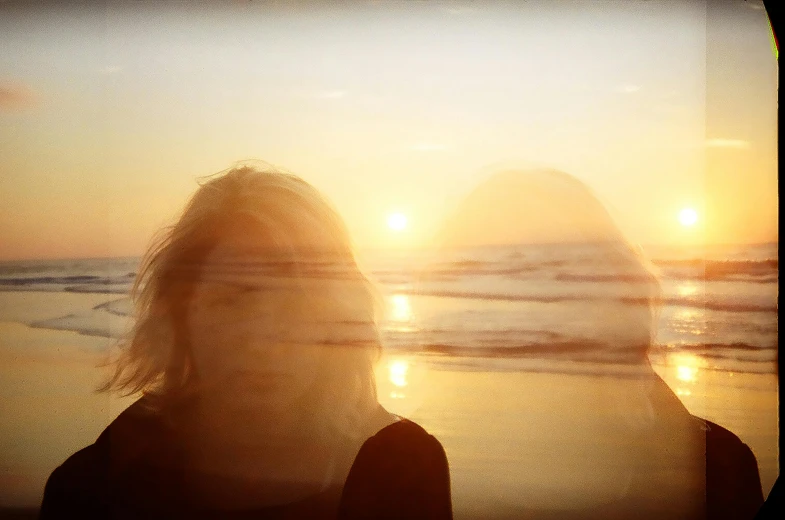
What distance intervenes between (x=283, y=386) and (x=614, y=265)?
982 millimetres

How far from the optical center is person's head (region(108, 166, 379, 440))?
1660 millimetres

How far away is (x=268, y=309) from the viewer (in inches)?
65.7

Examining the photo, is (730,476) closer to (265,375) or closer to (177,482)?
(265,375)

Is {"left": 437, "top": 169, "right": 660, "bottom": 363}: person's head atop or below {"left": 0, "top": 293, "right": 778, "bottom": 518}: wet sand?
atop

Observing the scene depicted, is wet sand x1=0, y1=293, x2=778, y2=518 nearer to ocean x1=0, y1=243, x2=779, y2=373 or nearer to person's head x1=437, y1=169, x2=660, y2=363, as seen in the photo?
ocean x1=0, y1=243, x2=779, y2=373

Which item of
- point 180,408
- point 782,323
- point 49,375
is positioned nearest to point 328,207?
point 180,408

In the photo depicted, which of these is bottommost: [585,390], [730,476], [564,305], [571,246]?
[730,476]

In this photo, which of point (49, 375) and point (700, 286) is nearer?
point (700, 286)

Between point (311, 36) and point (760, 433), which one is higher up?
point (311, 36)

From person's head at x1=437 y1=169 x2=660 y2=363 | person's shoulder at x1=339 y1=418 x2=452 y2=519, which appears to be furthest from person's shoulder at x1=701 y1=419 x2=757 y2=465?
person's shoulder at x1=339 y1=418 x2=452 y2=519

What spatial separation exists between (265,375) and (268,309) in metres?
0.19

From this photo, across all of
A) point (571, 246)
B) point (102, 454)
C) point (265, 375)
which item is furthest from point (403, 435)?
point (102, 454)

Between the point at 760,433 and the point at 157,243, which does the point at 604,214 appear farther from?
the point at 157,243

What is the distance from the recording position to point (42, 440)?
69.8 inches
